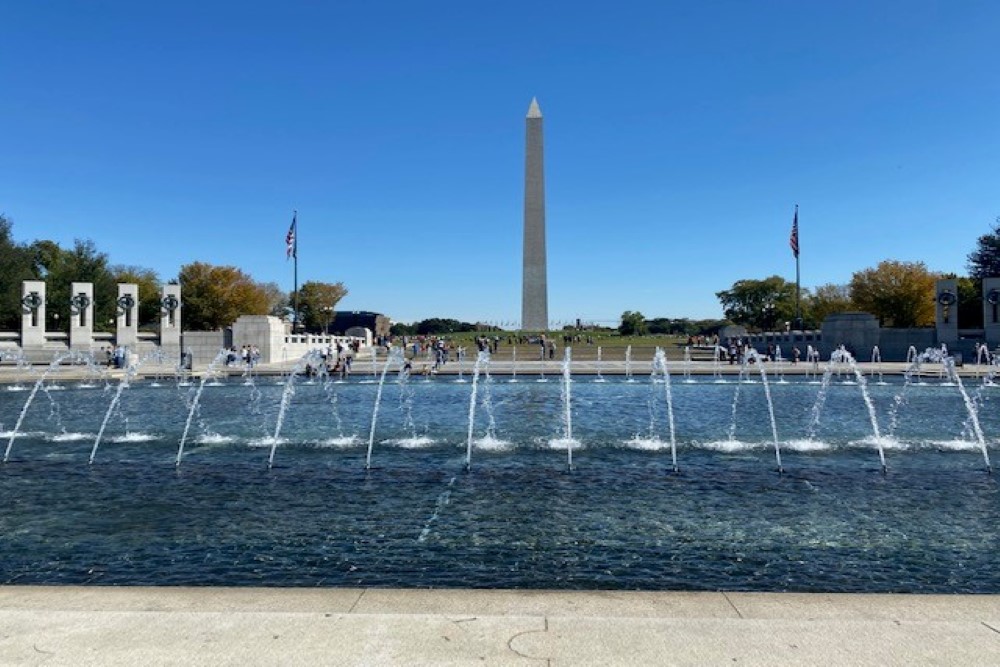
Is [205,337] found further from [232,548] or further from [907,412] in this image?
[232,548]

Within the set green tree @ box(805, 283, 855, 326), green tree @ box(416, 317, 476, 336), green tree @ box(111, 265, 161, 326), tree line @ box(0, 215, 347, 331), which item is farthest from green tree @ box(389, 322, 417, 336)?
green tree @ box(805, 283, 855, 326)

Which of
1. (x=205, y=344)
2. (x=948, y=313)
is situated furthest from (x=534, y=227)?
(x=948, y=313)

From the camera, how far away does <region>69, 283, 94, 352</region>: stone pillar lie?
45062mm

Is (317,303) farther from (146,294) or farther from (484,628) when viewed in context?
(484,628)

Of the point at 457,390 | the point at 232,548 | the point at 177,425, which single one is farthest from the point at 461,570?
the point at 457,390

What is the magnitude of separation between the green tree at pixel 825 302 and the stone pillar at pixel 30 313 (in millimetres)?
66717

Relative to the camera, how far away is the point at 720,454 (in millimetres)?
11617

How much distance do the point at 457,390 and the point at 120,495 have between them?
1656cm

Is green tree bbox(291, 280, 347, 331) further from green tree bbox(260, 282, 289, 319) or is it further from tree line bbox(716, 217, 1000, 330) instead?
tree line bbox(716, 217, 1000, 330)

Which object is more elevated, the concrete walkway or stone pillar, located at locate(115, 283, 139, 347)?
stone pillar, located at locate(115, 283, 139, 347)

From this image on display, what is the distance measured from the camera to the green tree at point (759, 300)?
4023 inches

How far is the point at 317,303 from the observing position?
101 metres

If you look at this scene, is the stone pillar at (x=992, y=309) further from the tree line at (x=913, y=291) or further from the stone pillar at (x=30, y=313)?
the stone pillar at (x=30, y=313)

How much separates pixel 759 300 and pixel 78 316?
85.2 metres
